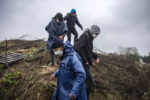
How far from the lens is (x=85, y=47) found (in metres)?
4.77

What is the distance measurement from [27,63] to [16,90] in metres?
1.81

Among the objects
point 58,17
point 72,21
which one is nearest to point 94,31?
point 58,17

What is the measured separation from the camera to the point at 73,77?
11.1 ft

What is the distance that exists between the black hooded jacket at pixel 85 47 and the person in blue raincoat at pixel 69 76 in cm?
115

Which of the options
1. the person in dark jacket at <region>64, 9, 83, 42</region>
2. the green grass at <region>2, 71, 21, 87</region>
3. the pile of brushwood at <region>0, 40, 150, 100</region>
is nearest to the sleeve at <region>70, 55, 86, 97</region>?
the pile of brushwood at <region>0, 40, 150, 100</region>

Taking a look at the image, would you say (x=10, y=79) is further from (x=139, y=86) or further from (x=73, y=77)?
(x=139, y=86)

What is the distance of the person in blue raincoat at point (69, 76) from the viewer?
3.17 m

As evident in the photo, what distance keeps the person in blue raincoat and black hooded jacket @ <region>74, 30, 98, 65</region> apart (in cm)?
115

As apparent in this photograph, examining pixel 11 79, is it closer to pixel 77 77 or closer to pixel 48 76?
pixel 48 76

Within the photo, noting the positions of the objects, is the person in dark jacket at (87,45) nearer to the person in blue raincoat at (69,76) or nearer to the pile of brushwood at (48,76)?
the person in blue raincoat at (69,76)

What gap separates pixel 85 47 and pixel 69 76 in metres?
1.57

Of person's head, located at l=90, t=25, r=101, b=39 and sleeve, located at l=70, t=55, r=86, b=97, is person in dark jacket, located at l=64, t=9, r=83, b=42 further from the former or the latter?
sleeve, located at l=70, t=55, r=86, b=97

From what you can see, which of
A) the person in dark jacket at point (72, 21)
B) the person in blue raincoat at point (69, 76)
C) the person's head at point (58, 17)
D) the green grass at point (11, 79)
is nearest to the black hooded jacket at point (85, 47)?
the person in blue raincoat at point (69, 76)

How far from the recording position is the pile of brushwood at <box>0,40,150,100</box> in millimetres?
5191
